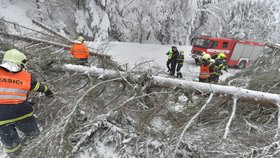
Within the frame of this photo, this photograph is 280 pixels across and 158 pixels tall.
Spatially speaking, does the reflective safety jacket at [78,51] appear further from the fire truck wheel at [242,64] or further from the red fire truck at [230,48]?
the fire truck wheel at [242,64]

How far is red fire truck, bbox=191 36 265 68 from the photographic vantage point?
12211 millimetres

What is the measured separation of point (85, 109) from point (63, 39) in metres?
4.26

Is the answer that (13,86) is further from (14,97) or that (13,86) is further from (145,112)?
(145,112)

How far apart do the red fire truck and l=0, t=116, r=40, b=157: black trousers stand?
10549mm

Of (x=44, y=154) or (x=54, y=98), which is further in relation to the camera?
(x=54, y=98)

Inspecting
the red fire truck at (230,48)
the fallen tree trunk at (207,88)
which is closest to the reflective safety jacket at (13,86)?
the fallen tree trunk at (207,88)

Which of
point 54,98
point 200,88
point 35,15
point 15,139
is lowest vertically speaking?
point 15,139

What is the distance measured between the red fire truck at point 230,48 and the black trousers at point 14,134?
34.6 ft

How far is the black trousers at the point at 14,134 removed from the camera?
271 cm

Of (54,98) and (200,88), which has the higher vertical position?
(200,88)

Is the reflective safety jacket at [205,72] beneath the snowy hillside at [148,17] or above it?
beneath

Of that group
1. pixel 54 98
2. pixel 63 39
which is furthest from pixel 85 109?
pixel 63 39

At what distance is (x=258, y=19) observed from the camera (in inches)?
609

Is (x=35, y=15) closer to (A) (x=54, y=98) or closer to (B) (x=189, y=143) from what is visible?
(A) (x=54, y=98)
